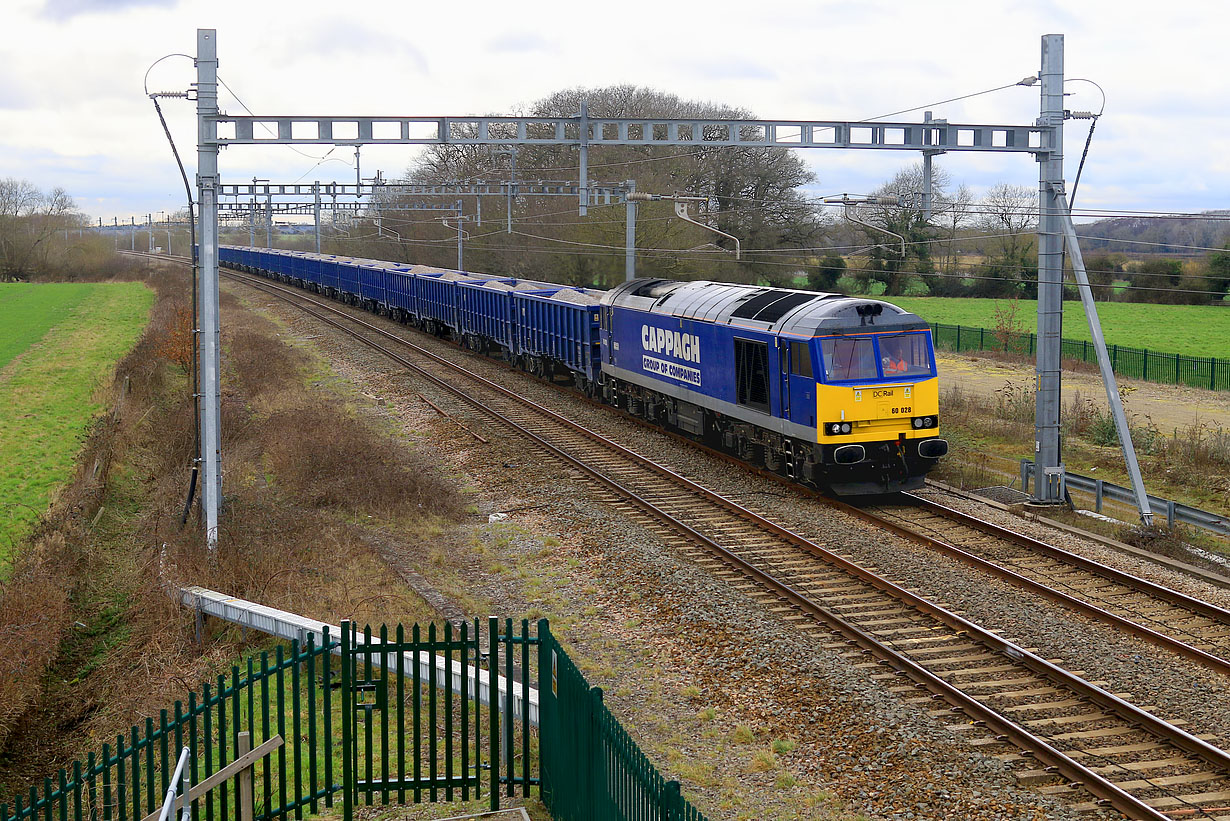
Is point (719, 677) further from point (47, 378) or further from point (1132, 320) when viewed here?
point (1132, 320)

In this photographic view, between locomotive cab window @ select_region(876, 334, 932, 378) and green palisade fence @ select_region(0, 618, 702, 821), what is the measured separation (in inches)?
412

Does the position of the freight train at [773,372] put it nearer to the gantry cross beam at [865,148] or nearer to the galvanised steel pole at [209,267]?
the gantry cross beam at [865,148]

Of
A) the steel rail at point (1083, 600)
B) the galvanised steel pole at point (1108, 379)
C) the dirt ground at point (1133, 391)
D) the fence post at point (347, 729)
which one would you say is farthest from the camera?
the dirt ground at point (1133, 391)

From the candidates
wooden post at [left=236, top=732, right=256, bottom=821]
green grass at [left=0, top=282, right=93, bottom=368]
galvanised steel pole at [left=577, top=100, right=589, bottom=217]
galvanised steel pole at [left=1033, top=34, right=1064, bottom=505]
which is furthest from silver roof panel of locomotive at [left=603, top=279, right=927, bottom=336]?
Result: green grass at [left=0, top=282, right=93, bottom=368]

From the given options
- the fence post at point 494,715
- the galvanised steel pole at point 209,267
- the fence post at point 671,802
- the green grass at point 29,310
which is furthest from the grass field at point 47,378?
the fence post at point 671,802

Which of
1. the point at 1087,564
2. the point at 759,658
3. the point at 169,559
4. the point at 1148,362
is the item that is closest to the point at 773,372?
the point at 1087,564

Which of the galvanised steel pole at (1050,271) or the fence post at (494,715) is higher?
the galvanised steel pole at (1050,271)

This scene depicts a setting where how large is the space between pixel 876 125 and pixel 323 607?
1291 centimetres

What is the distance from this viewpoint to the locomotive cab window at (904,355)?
59.3 ft

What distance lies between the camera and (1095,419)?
2675cm

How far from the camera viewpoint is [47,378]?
36.4m

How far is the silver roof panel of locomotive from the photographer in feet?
58.8

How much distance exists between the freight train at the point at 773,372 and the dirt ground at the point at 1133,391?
12906 mm

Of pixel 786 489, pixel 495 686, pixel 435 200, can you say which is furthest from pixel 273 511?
pixel 435 200
